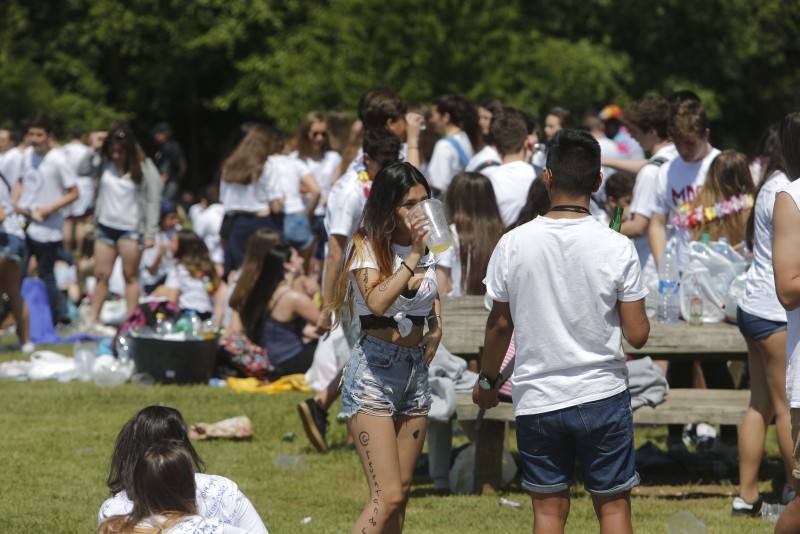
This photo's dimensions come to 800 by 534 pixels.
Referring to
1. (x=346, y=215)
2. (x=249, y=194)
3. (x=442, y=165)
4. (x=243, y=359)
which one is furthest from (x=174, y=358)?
(x=346, y=215)

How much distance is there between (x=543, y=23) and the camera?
2980 centimetres

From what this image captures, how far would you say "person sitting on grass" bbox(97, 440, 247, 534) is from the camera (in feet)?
12.5

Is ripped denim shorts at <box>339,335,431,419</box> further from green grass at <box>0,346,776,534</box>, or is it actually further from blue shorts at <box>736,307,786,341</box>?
blue shorts at <box>736,307,786,341</box>

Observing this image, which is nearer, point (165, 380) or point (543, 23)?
point (165, 380)

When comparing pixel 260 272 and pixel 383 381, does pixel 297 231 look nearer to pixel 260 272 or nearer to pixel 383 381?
pixel 260 272

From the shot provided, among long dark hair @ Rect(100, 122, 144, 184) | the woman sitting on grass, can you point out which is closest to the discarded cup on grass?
the woman sitting on grass

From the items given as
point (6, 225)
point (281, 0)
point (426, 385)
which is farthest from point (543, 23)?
point (426, 385)

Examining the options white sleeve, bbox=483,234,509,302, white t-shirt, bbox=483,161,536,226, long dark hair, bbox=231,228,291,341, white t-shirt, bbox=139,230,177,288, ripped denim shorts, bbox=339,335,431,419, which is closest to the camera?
white sleeve, bbox=483,234,509,302

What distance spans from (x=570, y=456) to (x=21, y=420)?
211 inches

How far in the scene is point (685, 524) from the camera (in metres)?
5.90

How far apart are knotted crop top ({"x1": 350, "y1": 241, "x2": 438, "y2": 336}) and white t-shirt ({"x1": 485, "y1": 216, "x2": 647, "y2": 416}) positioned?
0.67 metres

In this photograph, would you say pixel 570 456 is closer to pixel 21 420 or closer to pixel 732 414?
pixel 732 414

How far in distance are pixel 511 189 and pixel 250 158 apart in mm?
3351

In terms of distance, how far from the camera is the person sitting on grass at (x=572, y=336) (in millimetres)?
4406
